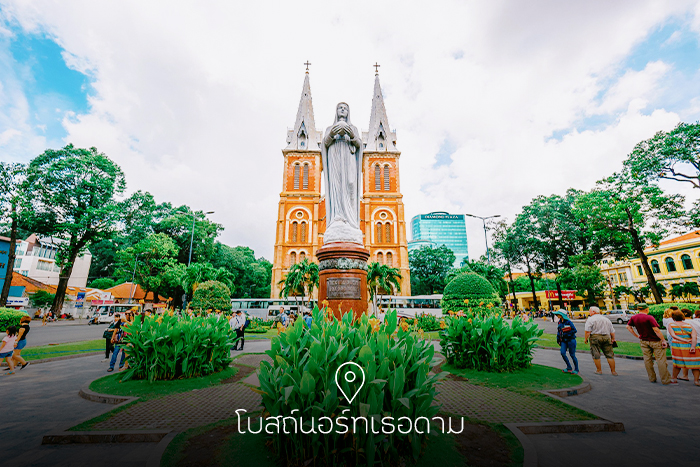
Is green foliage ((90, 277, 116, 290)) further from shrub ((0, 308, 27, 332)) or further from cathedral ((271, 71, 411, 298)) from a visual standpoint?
shrub ((0, 308, 27, 332))

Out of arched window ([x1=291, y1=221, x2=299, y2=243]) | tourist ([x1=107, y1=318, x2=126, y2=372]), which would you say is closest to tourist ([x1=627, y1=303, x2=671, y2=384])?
tourist ([x1=107, y1=318, x2=126, y2=372])

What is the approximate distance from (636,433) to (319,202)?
3705 cm

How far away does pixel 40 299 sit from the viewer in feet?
104

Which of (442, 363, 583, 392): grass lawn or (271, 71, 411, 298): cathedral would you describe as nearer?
(442, 363, 583, 392): grass lawn

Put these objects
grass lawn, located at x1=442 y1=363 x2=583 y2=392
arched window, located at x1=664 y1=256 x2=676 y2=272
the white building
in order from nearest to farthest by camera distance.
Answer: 1. grass lawn, located at x1=442 y1=363 x2=583 y2=392
2. arched window, located at x1=664 y1=256 x2=676 y2=272
3. the white building

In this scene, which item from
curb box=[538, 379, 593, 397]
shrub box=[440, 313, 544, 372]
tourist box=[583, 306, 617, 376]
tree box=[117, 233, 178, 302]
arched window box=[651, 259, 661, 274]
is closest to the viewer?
curb box=[538, 379, 593, 397]

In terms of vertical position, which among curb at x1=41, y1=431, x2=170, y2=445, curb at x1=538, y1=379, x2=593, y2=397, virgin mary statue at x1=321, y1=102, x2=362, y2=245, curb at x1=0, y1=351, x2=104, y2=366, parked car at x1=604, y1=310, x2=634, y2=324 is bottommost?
curb at x1=41, y1=431, x2=170, y2=445

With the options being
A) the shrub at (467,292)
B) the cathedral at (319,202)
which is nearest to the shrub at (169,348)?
the shrub at (467,292)

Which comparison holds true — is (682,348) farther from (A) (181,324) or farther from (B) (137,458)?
(A) (181,324)

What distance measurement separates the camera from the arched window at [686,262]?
3005 cm

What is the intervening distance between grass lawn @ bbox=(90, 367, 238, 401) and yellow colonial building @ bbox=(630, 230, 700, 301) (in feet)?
125

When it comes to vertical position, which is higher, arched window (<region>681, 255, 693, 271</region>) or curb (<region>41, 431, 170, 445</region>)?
arched window (<region>681, 255, 693, 271</region>)

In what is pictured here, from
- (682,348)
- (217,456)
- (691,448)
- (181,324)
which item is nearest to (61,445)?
(217,456)

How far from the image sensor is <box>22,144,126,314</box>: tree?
23.0 m
